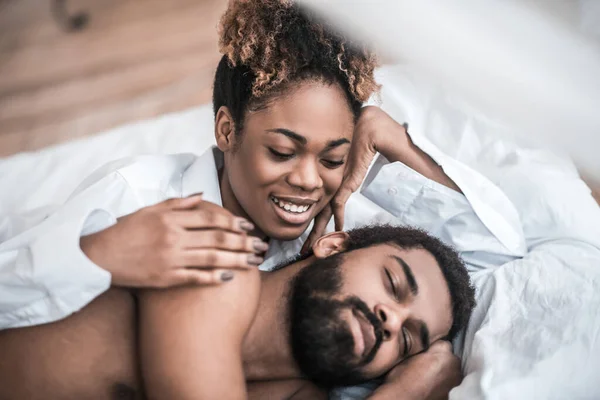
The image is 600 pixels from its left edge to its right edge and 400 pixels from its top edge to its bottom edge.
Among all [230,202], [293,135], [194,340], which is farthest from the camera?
[230,202]

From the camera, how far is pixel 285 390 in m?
0.68

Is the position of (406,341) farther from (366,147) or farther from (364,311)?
(366,147)

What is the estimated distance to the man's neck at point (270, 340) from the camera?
2.11 feet

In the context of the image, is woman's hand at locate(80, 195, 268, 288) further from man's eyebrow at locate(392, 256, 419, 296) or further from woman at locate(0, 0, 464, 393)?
man's eyebrow at locate(392, 256, 419, 296)

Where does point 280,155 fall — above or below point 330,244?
above

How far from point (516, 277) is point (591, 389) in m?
0.16

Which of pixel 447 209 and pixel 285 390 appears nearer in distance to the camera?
pixel 285 390

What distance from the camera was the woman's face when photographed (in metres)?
0.64

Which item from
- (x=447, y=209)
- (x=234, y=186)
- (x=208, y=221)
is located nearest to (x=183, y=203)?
(x=208, y=221)

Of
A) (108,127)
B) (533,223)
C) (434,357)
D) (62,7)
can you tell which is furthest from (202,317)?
(62,7)

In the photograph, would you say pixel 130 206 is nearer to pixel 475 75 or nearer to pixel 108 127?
pixel 475 75

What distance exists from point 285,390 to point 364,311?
137 millimetres

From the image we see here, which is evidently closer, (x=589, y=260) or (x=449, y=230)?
(x=589, y=260)

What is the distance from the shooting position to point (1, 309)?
57 cm
